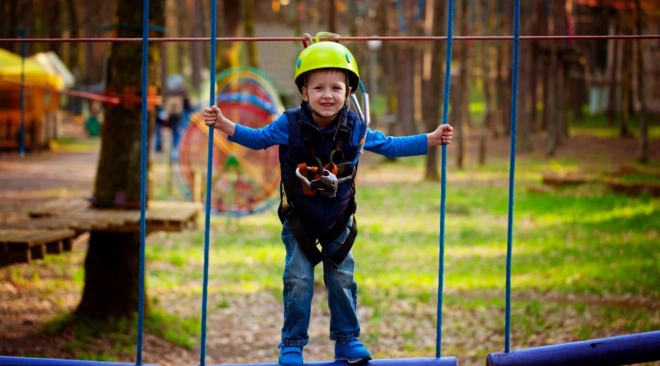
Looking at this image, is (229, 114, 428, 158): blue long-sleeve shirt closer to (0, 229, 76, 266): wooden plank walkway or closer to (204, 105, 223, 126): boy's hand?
(204, 105, 223, 126): boy's hand

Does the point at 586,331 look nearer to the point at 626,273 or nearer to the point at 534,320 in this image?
the point at 534,320

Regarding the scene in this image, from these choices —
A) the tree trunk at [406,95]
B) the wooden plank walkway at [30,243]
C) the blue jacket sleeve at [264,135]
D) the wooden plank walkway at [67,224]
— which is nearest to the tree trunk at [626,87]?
the tree trunk at [406,95]

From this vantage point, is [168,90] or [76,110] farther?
[76,110]

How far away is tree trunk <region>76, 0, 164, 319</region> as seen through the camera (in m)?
7.55

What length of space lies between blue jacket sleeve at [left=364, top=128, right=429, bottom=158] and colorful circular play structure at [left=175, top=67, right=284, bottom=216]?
32.2 feet

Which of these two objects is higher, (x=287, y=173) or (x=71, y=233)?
(x=287, y=173)

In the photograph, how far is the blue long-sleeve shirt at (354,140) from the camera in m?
3.83

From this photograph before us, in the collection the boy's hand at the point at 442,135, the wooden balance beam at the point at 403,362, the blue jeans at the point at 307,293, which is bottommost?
the wooden balance beam at the point at 403,362

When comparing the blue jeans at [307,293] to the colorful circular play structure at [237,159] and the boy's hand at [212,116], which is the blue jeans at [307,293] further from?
the colorful circular play structure at [237,159]

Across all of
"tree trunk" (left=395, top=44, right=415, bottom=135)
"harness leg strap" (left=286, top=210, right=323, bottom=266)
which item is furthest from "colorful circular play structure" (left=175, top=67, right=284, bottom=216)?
"tree trunk" (left=395, top=44, right=415, bottom=135)

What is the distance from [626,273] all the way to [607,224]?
3.31m

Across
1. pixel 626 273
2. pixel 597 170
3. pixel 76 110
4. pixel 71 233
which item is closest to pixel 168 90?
pixel 76 110

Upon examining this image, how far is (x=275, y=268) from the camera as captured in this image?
1080 centimetres

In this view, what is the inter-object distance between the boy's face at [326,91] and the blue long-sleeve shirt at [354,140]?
0.58 feet
